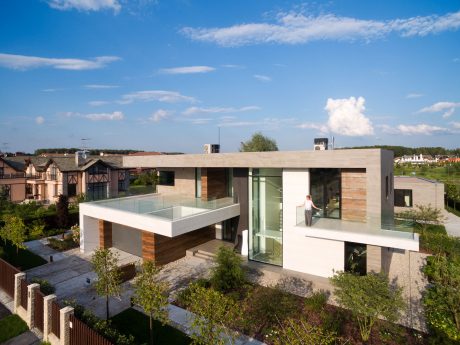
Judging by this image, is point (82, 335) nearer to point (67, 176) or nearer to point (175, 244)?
point (175, 244)

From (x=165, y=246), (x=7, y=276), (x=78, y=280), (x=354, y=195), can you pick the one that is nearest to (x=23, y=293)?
A: (x=7, y=276)

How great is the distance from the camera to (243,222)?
54.0ft

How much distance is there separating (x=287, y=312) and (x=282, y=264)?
4.32 meters

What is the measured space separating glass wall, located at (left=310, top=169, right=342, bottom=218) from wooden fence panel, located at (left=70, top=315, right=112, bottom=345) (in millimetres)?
9705

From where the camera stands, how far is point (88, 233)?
58.1ft

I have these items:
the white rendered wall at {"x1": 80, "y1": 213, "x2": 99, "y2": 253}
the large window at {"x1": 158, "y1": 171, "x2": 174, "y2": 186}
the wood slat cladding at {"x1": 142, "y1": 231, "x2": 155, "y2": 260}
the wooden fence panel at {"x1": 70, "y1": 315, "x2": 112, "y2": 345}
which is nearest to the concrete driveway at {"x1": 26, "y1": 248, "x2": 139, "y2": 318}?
the white rendered wall at {"x1": 80, "y1": 213, "x2": 99, "y2": 253}

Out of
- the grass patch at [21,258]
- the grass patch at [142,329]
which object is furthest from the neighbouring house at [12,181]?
the grass patch at [142,329]

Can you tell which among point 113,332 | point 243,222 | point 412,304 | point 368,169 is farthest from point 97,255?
point 412,304

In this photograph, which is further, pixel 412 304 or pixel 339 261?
pixel 339 261

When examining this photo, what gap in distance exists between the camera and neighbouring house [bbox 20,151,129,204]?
35.6 meters

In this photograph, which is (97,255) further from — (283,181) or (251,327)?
(283,181)

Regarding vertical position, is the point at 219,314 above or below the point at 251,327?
above

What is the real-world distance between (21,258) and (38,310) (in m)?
9.05

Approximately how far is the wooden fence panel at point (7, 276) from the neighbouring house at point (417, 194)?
29.5 meters
